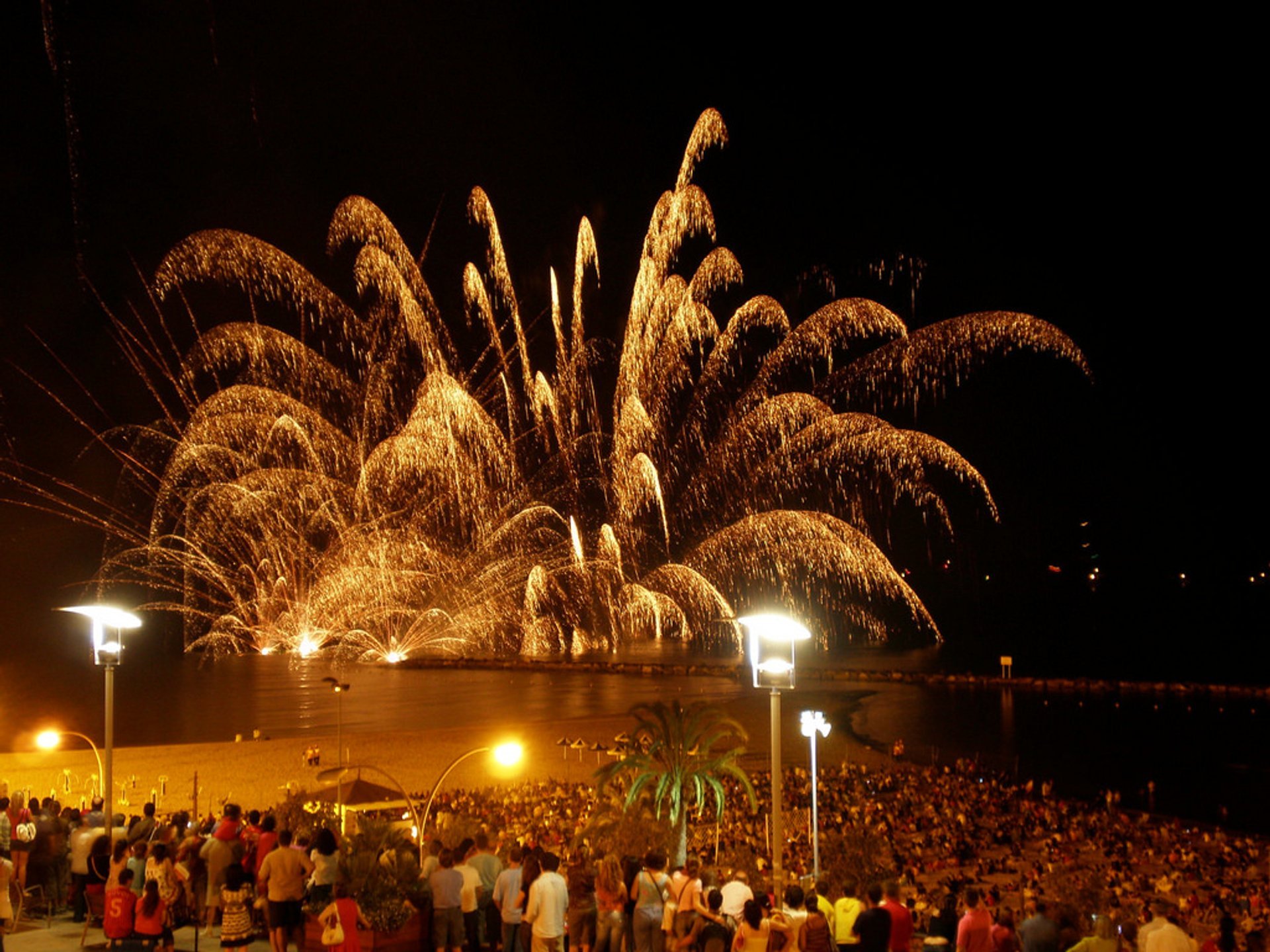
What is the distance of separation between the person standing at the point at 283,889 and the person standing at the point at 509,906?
4.01ft

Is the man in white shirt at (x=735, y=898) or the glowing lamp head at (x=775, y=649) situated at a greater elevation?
the glowing lamp head at (x=775, y=649)

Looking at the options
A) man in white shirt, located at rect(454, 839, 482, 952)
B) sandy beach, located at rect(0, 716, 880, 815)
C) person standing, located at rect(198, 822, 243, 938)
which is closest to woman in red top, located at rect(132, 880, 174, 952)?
person standing, located at rect(198, 822, 243, 938)

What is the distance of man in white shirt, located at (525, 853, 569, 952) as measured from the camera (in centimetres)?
684

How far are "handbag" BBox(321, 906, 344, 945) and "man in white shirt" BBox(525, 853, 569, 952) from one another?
3.58ft

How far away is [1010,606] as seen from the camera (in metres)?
130

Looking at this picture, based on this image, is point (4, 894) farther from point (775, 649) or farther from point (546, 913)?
point (775, 649)

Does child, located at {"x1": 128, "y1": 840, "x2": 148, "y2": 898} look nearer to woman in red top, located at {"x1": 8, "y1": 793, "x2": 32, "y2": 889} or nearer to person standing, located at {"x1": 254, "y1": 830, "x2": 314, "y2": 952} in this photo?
person standing, located at {"x1": 254, "y1": 830, "x2": 314, "y2": 952}

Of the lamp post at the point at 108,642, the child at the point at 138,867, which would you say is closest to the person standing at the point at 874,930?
the child at the point at 138,867

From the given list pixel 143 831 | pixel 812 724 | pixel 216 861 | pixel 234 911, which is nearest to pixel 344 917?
pixel 234 911

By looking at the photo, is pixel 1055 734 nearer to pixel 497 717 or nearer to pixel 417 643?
pixel 497 717

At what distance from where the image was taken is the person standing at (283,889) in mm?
7035

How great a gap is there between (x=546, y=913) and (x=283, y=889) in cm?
164

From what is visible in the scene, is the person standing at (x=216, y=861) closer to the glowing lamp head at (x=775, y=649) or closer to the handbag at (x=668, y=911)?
the handbag at (x=668, y=911)

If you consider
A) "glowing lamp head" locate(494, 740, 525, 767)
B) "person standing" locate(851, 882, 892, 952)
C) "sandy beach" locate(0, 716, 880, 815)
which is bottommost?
"sandy beach" locate(0, 716, 880, 815)
